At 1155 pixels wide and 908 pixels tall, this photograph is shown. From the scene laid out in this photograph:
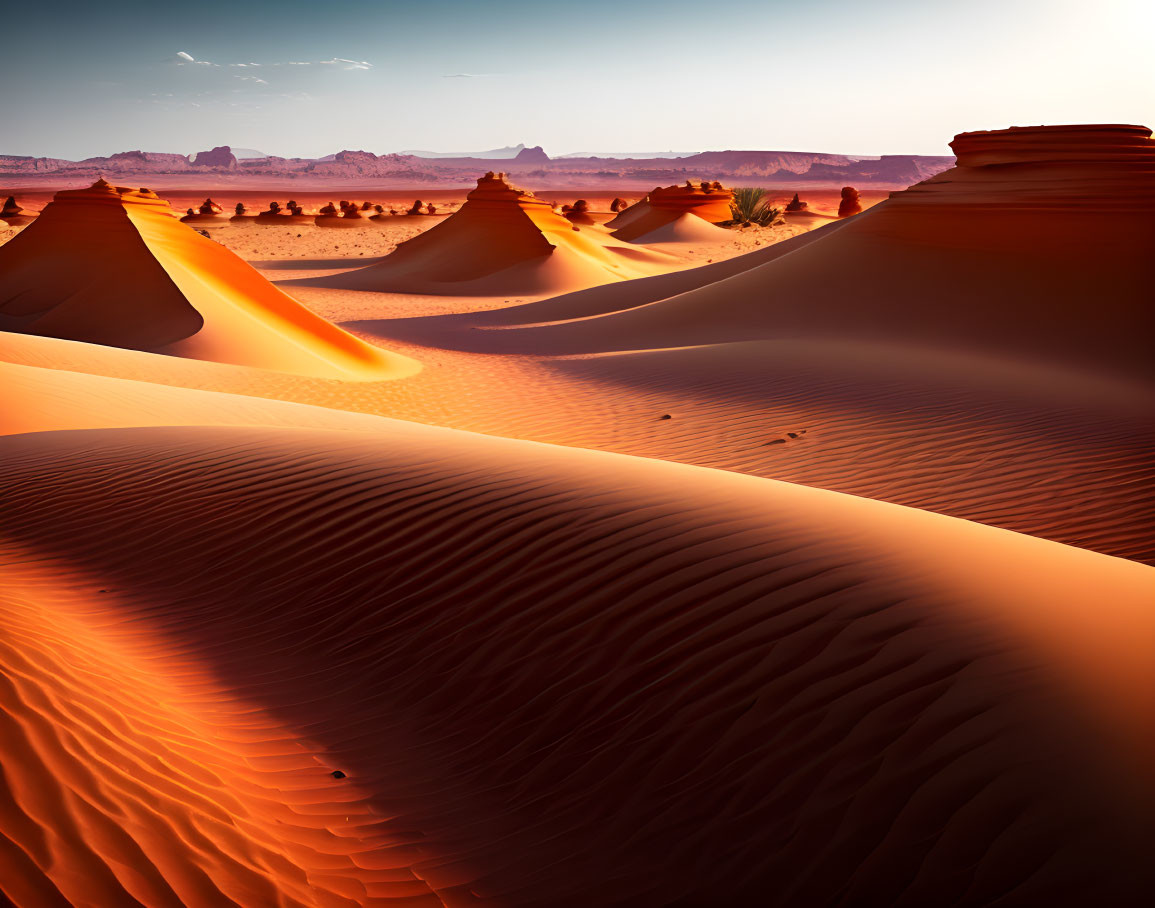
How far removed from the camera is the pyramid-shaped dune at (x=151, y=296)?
15.4 meters

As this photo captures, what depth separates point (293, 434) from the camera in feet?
24.0

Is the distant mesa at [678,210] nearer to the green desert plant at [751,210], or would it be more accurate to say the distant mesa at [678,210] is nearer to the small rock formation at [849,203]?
the green desert plant at [751,210]

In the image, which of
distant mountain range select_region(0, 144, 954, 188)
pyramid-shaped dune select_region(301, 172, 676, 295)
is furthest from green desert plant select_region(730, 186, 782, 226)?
distant mountain range select_region(0, 144, 954, 188)

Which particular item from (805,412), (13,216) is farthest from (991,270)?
(13,216)

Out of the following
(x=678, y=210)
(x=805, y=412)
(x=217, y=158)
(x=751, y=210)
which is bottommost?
(x=805, y=412)

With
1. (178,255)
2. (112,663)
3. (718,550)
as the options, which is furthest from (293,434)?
(178,255)

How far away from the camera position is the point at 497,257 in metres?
31.1

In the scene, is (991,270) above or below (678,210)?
below

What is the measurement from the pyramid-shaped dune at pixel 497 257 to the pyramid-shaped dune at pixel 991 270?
11552 mm

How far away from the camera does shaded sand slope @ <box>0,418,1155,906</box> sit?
254 centimetres

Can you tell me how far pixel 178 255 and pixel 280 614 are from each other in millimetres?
15165

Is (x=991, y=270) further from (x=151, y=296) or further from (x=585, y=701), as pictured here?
(x=151, y=296)

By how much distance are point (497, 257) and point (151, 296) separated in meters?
16.2

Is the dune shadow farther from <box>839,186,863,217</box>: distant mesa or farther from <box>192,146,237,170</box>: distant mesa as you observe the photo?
<box>192,146,237,170</box>: distant mesa
